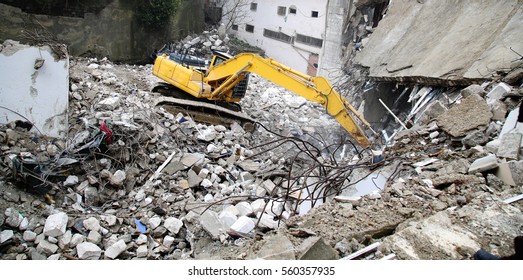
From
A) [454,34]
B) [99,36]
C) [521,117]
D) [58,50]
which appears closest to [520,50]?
[454,34]

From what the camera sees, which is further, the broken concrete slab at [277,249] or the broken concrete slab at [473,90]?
the broken concrete slab at [473,90]

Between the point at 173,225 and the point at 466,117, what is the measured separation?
14.3ft

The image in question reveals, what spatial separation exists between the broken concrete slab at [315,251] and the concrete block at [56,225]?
10.3 ft

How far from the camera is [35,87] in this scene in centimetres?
577

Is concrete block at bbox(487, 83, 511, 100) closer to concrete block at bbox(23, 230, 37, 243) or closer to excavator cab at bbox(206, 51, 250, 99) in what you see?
excavator cab at bbox(206, 51, 250, 99)

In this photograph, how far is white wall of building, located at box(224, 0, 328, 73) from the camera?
17.7 metres

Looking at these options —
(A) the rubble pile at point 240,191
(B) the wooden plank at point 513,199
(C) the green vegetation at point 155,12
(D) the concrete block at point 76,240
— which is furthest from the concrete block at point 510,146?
(C) the green vegetation at point 155,12

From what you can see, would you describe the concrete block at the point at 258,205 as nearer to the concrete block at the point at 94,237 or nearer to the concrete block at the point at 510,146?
the concrete block at the point at 94,237

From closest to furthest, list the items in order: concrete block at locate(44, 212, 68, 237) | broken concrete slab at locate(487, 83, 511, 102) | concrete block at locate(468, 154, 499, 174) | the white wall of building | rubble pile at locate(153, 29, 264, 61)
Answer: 1. concrete block at locate(468, 154, 499, 174)
2. concrete block at locate(44, 212, 68, 237)
3. broken concrete slab at locate(487, 83, 511, 102)
4. rubble pile at locate(153, 29, 264, 61)
5. the white wall of building

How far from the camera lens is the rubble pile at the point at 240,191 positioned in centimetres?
329

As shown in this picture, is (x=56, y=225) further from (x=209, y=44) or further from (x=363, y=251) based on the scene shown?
(x=209, y=44)

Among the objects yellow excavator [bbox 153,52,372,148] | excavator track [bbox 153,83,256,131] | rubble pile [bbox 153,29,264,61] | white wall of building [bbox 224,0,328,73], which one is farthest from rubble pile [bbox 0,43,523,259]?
white wall of building [bbox 224,0,328,73]

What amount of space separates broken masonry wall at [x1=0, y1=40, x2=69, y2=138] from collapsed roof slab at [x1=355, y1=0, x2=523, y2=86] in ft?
20.8

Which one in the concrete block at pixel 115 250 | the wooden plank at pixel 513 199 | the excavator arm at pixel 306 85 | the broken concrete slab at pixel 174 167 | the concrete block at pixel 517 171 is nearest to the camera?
the wooden plank at pixel 513 199
